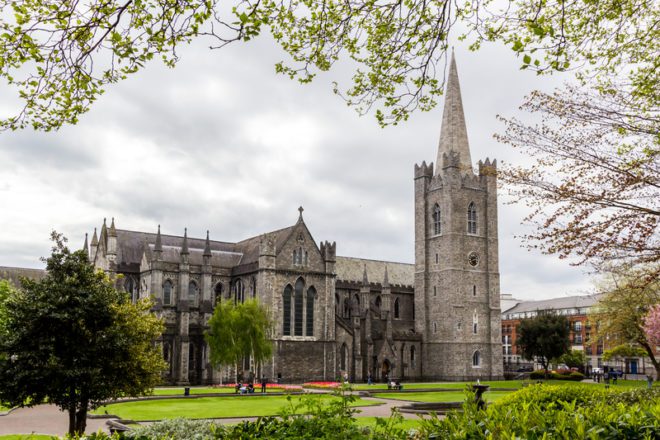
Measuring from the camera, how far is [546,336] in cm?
7081

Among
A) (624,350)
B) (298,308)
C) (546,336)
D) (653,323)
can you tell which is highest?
(298,308)

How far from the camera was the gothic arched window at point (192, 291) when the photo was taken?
198 feet

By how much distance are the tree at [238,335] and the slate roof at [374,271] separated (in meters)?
22.5

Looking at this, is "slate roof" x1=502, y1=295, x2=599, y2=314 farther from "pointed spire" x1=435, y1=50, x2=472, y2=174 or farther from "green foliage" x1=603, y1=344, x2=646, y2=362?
"pointed spire" x1=435, y1=50, x2=472, y2=174

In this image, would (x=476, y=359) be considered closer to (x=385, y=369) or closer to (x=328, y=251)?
(x=385, y=369)

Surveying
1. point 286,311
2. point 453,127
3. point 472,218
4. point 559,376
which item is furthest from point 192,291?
point 559,376

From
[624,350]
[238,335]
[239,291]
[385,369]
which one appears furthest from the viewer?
[624,350]

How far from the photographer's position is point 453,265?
218 feet

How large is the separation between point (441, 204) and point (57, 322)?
5326 cm

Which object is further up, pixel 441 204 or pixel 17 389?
pixel 441 204

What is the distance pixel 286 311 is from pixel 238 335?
356 inches

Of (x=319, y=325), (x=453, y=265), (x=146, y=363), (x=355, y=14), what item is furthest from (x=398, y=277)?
(x=355, y=14)

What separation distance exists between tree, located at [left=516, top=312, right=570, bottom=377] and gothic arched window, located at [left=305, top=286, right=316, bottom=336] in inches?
1047

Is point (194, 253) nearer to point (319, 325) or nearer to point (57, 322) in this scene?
point (319, 325)
